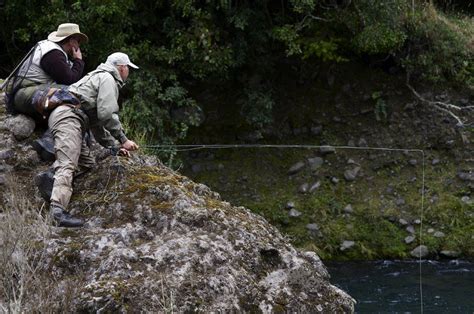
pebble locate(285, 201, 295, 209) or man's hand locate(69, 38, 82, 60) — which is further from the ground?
man's hand locate(69, 38, 82, 60)

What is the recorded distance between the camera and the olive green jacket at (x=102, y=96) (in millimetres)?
5746

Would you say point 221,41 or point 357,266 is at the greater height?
point 221,41

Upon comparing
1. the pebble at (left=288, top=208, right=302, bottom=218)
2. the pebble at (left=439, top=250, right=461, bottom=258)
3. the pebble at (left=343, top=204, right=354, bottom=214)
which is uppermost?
the pebble at (left=439, top=250, right=461, bottom=258)

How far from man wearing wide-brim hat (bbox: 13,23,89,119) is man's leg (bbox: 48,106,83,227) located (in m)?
0.39

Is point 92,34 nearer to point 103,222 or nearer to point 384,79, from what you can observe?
point 384,79

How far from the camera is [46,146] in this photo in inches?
244

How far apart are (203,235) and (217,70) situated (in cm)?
780

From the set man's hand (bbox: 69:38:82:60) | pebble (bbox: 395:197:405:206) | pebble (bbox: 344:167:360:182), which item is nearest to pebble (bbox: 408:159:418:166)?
pebble (bbox: 395:197:405:206)

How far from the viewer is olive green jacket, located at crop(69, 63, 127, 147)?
5.75m

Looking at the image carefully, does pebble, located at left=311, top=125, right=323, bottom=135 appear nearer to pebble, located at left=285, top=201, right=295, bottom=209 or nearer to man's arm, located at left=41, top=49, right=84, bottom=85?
pebble, located at left=285, top=201, right=295, bottom=209

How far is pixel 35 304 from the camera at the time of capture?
4.51m

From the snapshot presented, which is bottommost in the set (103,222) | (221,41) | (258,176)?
(258,176)

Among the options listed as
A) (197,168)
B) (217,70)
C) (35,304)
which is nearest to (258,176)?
(197,168)

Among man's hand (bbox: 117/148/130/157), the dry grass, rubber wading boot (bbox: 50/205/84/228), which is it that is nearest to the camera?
the dry grass
